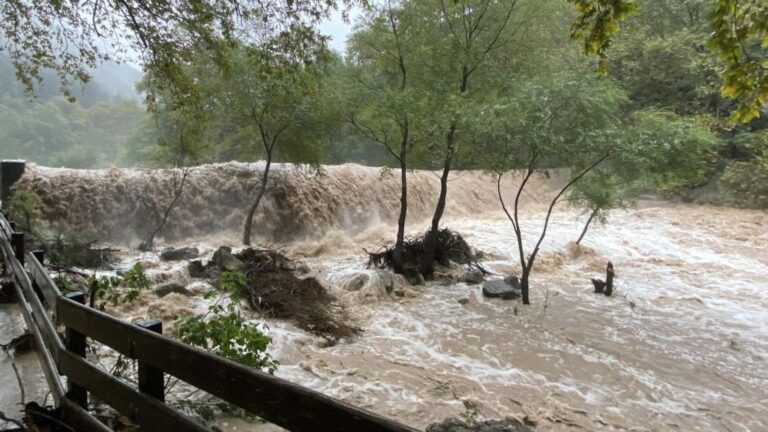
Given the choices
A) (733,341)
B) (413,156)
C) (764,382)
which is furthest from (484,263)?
(764,382)

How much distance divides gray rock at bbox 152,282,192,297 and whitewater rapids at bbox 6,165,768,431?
177cm

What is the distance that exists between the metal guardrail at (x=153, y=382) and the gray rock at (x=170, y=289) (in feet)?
15.4

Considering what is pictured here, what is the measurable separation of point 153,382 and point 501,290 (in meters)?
9.28

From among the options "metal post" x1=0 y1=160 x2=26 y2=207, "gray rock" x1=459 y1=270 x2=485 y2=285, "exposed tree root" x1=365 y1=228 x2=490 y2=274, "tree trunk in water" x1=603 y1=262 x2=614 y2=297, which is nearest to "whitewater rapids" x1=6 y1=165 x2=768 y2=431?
"tree trunk in water" x1=603 y1=262 x2=614 y2=297

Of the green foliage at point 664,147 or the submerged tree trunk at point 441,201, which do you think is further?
the submerged tree trunk at point 441,201

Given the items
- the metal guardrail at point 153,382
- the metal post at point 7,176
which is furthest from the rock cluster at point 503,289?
the metal post at point 7,176

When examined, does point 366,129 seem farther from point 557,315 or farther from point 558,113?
point 557,315

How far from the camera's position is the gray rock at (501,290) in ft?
34.8

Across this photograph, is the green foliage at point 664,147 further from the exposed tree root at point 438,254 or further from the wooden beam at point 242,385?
the wooden beam at point 242,385

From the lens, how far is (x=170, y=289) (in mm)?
8023

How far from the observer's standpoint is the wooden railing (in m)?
1.54

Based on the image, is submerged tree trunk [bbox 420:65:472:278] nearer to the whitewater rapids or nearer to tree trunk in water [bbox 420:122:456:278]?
tree trunk in water [bbox 420:122:456:278]

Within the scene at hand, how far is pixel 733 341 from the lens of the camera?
29.0 feet

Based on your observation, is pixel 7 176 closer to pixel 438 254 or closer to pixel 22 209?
pixel 22 209
